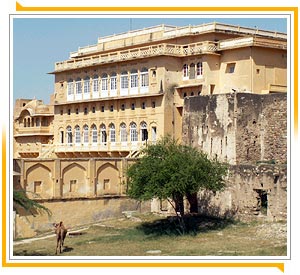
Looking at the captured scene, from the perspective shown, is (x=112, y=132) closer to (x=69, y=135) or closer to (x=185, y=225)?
(x=69, y=135)

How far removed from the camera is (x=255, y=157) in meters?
32.3

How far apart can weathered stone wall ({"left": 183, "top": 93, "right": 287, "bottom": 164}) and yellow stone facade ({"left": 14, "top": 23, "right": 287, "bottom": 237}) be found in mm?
5854

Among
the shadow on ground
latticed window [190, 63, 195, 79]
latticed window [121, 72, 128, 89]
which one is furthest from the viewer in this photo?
latticed window [121, 72, 128, 89]

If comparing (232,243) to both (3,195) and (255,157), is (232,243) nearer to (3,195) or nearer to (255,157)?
(255,157)

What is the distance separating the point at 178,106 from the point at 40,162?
10328 millimetres

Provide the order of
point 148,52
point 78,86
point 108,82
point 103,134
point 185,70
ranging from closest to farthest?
point 185,70 → point 148,52 → point 108,82 → point 103,134 → point 78,86

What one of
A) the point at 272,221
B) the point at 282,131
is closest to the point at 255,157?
the point at 282,131

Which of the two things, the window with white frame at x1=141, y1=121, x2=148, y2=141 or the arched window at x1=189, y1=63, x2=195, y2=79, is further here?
the window with white frame at x1=141, y1=121, x2=148, y2=141

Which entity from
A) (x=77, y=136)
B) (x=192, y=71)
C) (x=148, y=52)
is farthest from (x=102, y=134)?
(x=192, y=71)

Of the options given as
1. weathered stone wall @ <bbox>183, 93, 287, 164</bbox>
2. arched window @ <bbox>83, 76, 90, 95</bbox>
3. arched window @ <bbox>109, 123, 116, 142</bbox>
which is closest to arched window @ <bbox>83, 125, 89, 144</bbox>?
arched window @ <bbox>83, 76, 90, 95</bbox>

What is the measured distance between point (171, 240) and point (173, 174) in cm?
250

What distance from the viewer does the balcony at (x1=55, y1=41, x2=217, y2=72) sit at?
4056 centimetres

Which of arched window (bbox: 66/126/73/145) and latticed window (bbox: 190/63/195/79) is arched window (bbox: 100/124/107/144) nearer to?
arched window (bbox: 66/126/73/145)

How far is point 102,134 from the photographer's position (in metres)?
46.5
